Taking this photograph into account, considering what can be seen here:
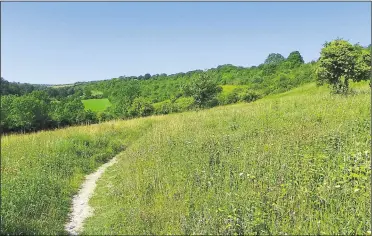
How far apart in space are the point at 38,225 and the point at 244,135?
7409mm

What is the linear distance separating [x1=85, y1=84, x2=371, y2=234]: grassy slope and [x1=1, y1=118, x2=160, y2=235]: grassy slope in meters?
0.95

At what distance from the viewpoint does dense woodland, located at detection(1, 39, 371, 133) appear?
29547mm

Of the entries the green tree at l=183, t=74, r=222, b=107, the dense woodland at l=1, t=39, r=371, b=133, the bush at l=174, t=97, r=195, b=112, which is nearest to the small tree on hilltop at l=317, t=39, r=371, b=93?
the dense woodland at l=1, t=39, r=371, b=133

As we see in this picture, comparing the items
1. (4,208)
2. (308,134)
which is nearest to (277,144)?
(308,134)

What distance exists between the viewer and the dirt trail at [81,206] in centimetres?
663

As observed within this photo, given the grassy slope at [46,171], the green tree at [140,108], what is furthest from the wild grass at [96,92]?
the grassy slope at [46,171]

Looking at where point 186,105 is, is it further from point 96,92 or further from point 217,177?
point 217,177

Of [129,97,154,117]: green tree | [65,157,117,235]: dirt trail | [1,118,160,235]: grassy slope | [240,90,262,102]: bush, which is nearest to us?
[1,118,160,235]: grassy slope

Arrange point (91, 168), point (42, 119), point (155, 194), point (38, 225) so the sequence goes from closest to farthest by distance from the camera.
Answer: point (38, 225) < point (155, 194) < point (91, 168) < point (42, 119)

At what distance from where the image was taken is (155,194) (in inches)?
298

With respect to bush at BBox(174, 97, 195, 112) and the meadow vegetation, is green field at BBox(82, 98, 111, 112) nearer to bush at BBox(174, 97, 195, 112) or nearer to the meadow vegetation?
bush at BBox(174, 97, 195, 112)

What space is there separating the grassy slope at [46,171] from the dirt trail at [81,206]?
191mm

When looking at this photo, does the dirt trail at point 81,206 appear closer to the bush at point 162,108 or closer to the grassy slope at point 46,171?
the grassy slope at point 46,171

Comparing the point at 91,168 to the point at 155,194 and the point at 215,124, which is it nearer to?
the point at 155,194
